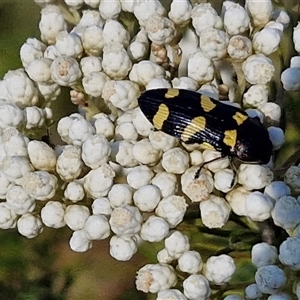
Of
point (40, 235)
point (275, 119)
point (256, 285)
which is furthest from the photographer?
point (40, 235)

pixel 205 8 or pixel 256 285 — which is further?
pixel 205 8

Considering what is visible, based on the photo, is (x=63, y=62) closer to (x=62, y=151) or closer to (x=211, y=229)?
(x=62, y=151)

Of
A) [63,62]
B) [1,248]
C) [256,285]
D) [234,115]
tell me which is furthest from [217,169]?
[1,248]

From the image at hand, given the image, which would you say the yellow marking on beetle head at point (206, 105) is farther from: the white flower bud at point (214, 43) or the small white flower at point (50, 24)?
the small white flower at point (50, 24)

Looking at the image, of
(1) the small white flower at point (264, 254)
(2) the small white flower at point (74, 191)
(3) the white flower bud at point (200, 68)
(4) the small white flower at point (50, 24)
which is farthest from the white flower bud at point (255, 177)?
(4) the small white flower at point (50, 24)

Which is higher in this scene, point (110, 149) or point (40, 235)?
point (110, 149)

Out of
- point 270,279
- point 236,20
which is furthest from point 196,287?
point 236,20

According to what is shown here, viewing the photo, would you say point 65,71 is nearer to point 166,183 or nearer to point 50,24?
point 50,24
